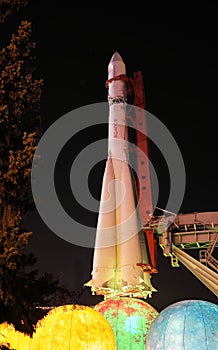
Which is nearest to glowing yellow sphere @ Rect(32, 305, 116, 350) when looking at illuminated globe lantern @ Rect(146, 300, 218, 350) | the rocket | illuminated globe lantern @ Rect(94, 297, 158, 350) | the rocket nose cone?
illuminated globe lantern @ Rect(146, 300, 218, 350)

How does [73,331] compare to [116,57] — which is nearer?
[73,331]

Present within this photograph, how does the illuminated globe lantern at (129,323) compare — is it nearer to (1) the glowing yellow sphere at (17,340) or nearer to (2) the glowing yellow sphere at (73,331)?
(2) the glowing yellow sphere at (73,331)

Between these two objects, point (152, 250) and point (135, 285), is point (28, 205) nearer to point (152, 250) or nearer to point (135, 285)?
point (135, 285)

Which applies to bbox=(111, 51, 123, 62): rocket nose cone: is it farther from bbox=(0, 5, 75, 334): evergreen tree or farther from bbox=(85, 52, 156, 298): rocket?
bbox=(0, 5, 75, 334): evergreen tree

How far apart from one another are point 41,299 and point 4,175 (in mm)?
2981

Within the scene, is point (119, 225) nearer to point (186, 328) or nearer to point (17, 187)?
point (186, 328)

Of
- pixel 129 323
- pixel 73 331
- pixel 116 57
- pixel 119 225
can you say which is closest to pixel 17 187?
pixel 73 331

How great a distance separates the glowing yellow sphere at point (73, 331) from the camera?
1502 centimetres

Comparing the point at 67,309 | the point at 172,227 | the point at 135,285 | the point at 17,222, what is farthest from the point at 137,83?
the point at 17,222

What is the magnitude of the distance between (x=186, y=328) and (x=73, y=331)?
3.36 metres

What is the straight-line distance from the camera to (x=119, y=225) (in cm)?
3416

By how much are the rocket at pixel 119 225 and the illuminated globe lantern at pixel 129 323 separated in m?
11.7

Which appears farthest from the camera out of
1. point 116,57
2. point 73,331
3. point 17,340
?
point 116,57

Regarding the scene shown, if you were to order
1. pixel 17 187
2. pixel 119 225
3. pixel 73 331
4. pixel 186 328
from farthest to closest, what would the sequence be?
pixel 119 225 < pixel 186 328 < pixel 73 331 < pixel 17 187
